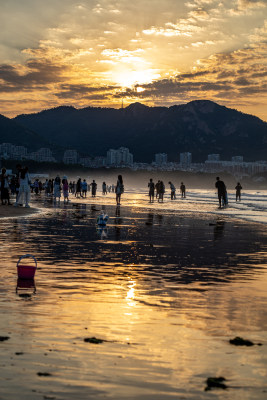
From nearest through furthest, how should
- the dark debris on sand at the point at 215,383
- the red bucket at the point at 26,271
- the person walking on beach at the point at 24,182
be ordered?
1. the dark debris on sand at the point at 215,383
2. the red bucket at the point at 26,271
3. the person walking on beach at the point at 24,182

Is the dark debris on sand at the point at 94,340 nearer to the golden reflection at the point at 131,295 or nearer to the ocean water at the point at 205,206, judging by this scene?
the golden reflection at the point at 131,295

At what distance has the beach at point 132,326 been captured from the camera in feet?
16.3

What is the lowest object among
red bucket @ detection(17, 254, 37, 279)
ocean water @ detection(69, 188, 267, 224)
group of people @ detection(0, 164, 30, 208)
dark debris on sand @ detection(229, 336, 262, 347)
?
ocean water @ detection(69, 188, 267, 224)

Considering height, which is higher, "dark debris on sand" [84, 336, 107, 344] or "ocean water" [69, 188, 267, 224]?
"dark debris on sand" [84, 336, 107, 344]

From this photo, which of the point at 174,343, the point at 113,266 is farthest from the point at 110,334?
the point at 113,266

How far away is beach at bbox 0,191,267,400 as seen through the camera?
4980 millimetres

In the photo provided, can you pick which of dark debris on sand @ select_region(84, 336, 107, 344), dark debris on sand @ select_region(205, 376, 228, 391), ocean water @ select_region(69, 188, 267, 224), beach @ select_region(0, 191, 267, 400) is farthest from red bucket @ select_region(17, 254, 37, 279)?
ocean water @ select_region(69, 188, 267, 224)

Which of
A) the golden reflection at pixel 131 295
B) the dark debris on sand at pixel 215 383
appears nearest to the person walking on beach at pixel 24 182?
the golden reflection at pixel 131 295

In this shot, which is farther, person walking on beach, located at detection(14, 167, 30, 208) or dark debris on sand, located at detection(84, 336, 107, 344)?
person walking on beach, located at detection(14, 167, 30, 208)

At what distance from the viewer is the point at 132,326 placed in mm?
7004

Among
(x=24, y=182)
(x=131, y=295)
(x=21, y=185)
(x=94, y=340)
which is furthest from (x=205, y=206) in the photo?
(x=94, y=340)

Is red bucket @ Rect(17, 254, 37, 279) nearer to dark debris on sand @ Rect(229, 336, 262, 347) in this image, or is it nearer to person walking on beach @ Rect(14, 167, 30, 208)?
dark debris on sand @ Rect(229, 336, 262, 347)

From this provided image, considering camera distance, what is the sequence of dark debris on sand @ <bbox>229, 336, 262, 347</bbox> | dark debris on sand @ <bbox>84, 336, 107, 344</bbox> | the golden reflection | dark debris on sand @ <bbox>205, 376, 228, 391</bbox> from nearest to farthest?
dark debris on sand @ <bbox>205, 376, 228, 391</bbox> → dark debris on sand @ <bbox>84, 336, 107, 344</bbox> → dark debris on sand @ <bbox>229, 336, 262, 347</bbox> → the golden reflection

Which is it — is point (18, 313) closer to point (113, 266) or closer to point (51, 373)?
point (51, 373)
